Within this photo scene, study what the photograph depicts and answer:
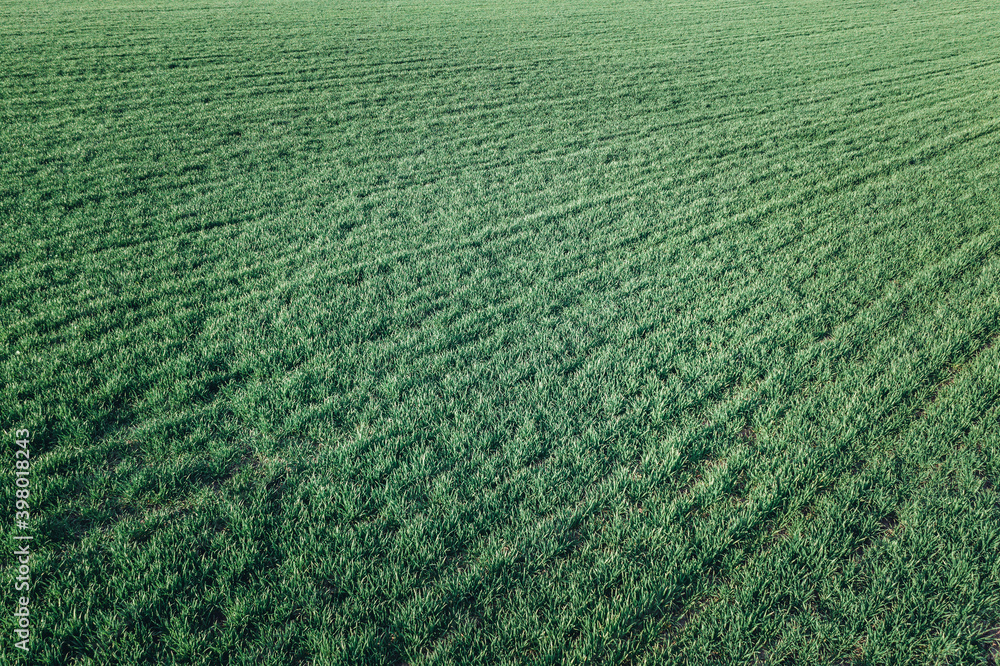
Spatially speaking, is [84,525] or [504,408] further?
[504,408]

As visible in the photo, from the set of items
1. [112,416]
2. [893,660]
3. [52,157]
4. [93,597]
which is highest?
[52,157]

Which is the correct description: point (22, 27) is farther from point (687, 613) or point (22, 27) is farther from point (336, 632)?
point (687, 613)

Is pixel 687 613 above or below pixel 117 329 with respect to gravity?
below

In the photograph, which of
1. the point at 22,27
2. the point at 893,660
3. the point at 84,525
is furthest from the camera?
the point at 22,27

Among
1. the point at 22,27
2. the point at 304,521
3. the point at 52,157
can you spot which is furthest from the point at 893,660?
the point at 22,27

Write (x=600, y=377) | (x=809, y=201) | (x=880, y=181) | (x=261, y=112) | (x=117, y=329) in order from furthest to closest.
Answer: (x=261, y=112), (x=880, y=181), (x=809, y=201), (x=117, y=329), (x=600, y=377)

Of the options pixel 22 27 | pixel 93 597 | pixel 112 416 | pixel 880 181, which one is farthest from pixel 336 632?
pixel 22 27
